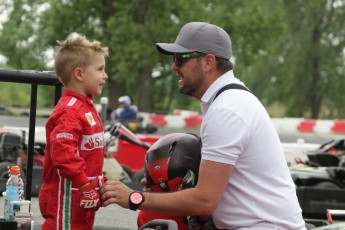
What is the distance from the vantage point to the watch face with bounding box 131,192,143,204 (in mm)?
4379

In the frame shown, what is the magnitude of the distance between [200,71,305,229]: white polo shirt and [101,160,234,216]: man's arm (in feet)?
0.16

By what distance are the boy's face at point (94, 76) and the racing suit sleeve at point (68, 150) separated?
0.24 m

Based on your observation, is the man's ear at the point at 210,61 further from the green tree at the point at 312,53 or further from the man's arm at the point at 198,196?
the green tree at the point at 312,53

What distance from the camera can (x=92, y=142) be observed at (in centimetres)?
514

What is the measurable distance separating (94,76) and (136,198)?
1.02 meters

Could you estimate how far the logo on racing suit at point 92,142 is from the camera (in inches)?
201

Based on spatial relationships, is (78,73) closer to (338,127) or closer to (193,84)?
(193,84)

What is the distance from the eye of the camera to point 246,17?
38031 mm

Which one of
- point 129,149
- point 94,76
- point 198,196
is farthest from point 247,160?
point 129,149

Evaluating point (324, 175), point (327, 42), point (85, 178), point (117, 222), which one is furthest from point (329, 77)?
point (85, 178)

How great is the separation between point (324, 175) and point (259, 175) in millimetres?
8416

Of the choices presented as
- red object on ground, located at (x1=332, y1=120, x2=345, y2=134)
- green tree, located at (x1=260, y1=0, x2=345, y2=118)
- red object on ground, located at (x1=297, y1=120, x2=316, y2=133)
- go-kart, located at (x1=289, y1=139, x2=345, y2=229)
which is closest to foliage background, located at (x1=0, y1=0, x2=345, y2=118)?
red object on ground, located at (x1=297, y1=120, x2=316, y2=133)

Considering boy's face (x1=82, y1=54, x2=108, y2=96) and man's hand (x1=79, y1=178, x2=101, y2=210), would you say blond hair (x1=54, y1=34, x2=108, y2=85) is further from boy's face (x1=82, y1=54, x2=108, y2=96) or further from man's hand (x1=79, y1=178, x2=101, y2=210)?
man's hand (x1=79, y1=178, x2=101, y2=210)

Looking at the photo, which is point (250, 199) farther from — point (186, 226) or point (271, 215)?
point (186, 226)
